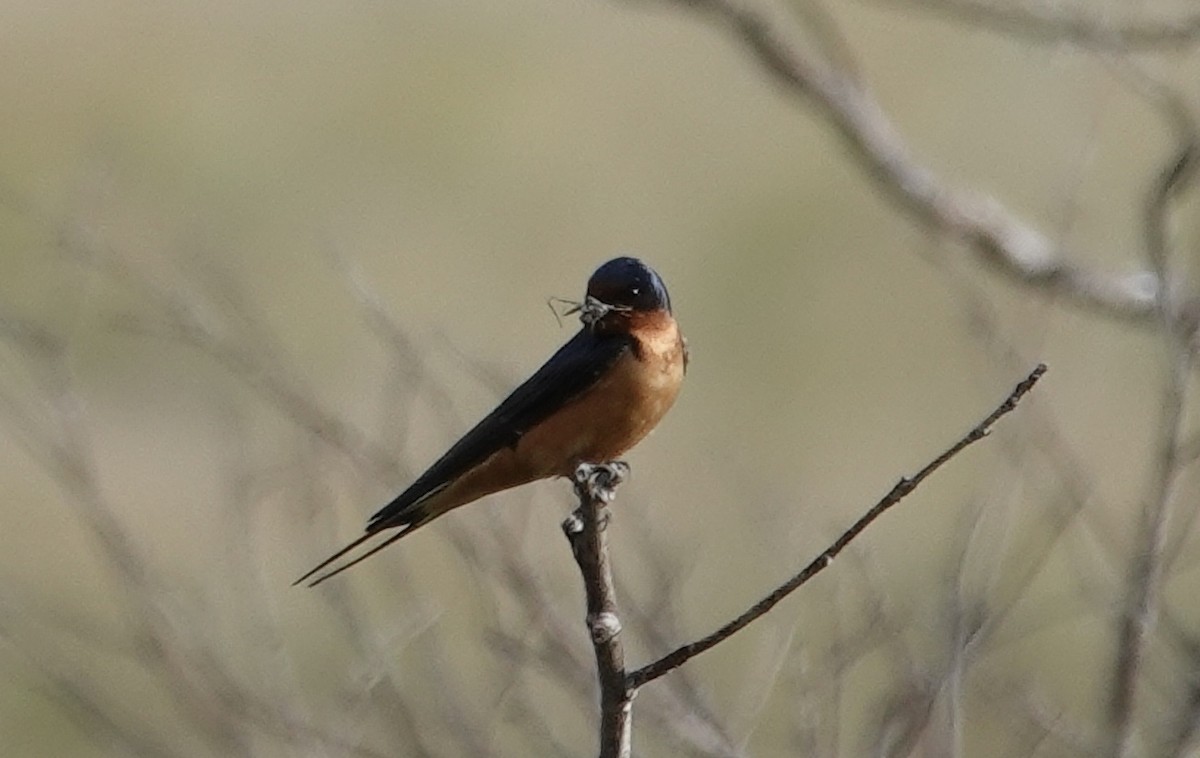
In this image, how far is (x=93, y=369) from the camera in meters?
16.8

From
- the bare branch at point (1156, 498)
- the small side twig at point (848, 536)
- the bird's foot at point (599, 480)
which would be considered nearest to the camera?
the small side twig at point (848, 536)

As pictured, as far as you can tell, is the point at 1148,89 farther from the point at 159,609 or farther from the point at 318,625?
the point at 318,625

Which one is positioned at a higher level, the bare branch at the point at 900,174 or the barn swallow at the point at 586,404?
the bare branch at the point at 900,174

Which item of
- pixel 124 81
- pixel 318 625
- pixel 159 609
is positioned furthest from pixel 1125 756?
pixel 124 81

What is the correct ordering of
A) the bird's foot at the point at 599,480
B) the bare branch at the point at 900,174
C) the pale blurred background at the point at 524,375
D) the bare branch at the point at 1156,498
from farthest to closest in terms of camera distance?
1. the bare branch at the point at 900,174
2. the pale blurred background at the point at 524,375
3. the bare branch at the point at 1156,498
4. the bird's foot at the point at 599,480

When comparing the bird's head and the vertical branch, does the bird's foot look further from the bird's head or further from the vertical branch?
the bird's head

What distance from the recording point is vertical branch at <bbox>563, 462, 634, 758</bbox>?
3283 mm

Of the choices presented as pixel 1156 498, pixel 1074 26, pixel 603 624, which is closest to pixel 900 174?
pixel 1074 26

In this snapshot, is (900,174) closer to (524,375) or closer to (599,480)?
(524,375)

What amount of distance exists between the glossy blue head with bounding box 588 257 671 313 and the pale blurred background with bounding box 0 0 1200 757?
0.53 metres

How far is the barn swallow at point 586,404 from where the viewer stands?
14.5 ft

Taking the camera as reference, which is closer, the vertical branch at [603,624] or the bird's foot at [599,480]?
the vertical branch at [603,624]

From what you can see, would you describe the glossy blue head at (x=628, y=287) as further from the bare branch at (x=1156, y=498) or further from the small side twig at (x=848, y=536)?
the small side twig at (x=848, y=536)

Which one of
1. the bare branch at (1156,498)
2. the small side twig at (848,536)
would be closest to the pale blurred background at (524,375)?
the bare branch at (1156,498)
